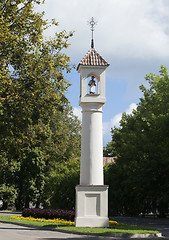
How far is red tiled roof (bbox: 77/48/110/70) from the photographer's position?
1983 centimetres

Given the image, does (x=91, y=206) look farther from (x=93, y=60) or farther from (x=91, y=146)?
(x=93, y=60)

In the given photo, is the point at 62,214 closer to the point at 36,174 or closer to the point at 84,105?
the point at 84,105

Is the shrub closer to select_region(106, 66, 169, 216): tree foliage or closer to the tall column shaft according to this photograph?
the tall column shaft

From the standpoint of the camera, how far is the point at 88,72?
1983cm

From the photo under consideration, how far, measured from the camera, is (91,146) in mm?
18781

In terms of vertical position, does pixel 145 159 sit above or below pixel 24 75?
below

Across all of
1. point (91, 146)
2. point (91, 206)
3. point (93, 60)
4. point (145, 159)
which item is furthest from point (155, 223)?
point (93, 60)

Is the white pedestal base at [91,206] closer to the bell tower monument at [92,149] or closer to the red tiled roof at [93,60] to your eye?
the bell tower monument at [92,149]

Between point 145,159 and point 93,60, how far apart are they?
1415 centimetres

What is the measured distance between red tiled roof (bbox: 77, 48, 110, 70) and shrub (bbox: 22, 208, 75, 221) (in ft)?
29.5

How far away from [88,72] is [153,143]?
510 inches

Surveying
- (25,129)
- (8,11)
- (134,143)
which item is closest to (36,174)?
(134,143)

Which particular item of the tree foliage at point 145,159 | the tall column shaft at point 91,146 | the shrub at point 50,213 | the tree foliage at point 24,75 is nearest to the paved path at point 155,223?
the tree foliage at point 145,159

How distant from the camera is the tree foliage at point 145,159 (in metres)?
29.8
